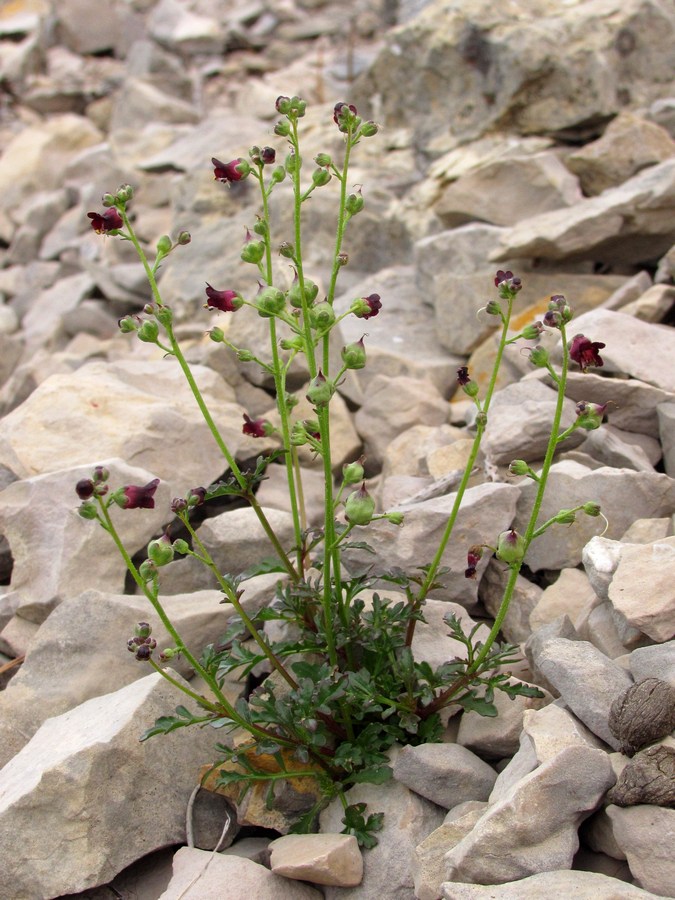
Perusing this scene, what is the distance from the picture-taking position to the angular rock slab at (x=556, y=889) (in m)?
1.94

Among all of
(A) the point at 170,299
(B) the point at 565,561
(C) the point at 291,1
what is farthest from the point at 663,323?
(C) the point at 291,1

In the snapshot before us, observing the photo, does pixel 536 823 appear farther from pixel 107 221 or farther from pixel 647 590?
pixel 107 221

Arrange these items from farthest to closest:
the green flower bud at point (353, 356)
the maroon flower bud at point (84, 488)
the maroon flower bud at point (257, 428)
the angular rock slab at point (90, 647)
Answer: the angular rock slab at point (90, 647) → the maroon flower bud at point (257, 428) → the green flower bud at point (353, 356) → the maroon flower bud at point (84, 488)

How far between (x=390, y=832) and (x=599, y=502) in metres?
1.36

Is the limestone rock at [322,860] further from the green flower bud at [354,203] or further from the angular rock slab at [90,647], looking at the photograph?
the green flower bud at [354,203]

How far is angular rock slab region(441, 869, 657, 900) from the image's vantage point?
1943mm

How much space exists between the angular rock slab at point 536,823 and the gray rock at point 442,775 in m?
0.28

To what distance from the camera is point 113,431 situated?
4.04 m

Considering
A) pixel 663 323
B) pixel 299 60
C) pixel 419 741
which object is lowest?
pixel 419 741

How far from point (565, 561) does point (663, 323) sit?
5.58ft

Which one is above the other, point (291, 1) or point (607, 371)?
point (291, 1)

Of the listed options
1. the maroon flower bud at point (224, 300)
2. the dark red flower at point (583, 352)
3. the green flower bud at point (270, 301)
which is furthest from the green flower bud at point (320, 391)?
the dark red flower at point (583, 352)

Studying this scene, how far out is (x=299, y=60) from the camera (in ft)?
42.1

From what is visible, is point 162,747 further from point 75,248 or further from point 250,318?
point 75,248
